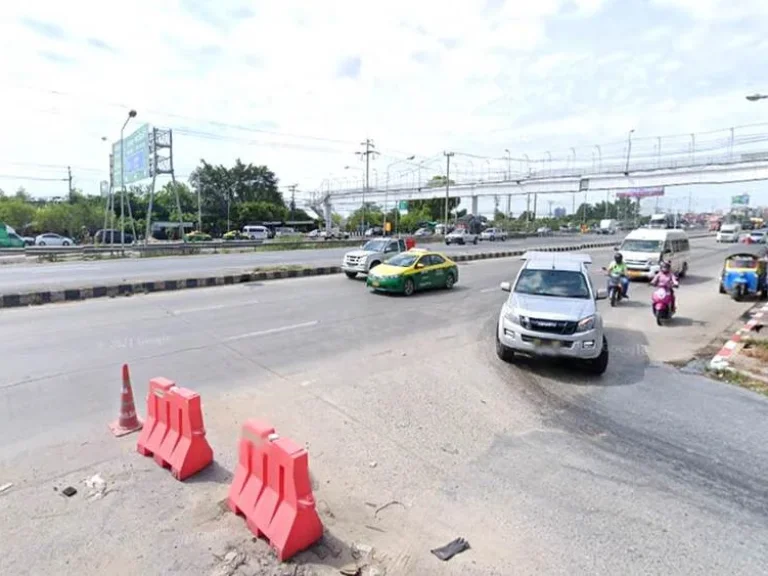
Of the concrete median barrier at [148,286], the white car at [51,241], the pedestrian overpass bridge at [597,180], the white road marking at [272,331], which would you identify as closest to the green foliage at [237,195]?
the pedestrian overpass bridge at [597,180]

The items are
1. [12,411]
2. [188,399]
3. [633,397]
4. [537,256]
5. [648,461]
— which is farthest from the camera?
[537,256]

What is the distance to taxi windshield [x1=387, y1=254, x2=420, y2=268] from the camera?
15.0 metres

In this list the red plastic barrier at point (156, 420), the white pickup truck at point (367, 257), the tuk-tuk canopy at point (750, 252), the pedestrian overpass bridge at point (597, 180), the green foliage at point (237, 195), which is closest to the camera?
the red plastic barrier at point (156, 420)

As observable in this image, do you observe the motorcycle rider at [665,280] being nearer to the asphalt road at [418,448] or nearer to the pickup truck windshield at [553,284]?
the asphalt road at [418,448]

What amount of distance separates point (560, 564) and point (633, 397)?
394 cm

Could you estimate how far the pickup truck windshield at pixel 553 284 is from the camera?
8.07 meters

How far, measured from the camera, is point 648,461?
4.59 m

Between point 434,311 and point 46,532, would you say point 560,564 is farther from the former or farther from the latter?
point 434,311

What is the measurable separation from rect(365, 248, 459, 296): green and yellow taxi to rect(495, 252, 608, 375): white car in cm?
626

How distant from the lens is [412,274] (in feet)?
48.5

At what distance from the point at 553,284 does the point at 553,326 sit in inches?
59.2

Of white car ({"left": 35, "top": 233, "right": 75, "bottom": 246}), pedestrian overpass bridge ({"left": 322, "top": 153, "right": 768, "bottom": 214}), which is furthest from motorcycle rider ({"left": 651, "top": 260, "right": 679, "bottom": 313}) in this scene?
white car ({"left": 35, "top": 233, "right": 75, "bottom": 246})

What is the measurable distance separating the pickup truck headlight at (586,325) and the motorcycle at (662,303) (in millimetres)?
5115

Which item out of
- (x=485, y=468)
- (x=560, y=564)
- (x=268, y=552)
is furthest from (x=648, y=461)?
(x=268, y=552)
